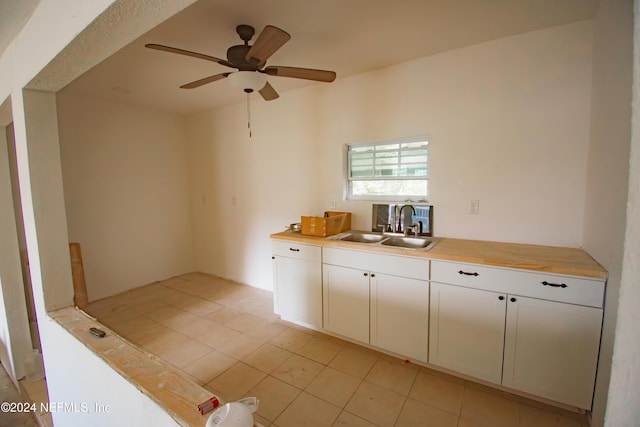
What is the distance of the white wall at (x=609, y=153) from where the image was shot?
1.33 meters

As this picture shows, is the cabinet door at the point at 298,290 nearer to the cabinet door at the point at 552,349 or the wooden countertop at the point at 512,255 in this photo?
the wooden countertop at the point at 512,255

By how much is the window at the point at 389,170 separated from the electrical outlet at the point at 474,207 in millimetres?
392

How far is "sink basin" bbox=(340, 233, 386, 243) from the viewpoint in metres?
2.62

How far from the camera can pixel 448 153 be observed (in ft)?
7.79

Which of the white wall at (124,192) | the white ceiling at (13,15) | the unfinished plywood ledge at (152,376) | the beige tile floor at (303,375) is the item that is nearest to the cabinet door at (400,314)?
the beige tile floor at (303,375)

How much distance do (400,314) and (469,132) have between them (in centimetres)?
161

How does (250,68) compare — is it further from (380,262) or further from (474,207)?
(474,207)

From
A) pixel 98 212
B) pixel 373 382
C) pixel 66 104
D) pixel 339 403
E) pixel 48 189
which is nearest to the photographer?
pixel 48 189

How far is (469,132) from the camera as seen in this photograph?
2.28 meters

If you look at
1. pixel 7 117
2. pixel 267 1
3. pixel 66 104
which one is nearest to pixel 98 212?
pixel 66 104

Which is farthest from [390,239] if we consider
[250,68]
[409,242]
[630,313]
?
[630,313]

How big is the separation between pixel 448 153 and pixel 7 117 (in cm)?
348

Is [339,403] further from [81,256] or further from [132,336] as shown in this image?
[81,256]

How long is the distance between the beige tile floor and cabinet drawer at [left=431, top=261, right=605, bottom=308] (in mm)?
746
